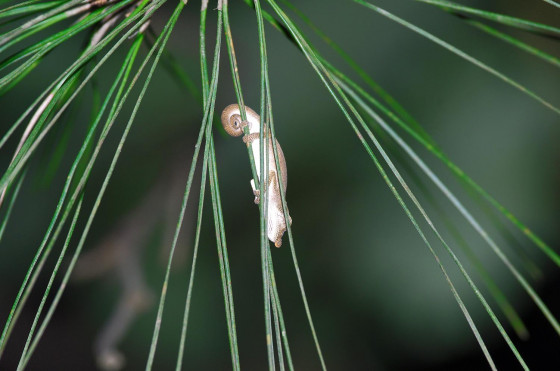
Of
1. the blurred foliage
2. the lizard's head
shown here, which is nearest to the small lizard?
the lizard's head

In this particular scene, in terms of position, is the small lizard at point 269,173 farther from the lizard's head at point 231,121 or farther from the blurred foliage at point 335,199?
the blurred foliage at point 335,199

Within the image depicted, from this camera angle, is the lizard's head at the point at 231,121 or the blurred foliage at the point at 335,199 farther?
the blurred foliage at the point at 335,199

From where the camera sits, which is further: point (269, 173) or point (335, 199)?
point (335, 199)

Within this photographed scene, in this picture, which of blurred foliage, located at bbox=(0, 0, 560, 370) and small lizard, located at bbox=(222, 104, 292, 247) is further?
blurred foliage, located at bbox=(0, 0, 560, 370)

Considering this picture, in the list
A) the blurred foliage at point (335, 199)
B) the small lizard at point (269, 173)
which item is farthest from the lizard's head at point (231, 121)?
the blurred foliage at point (335, 199)

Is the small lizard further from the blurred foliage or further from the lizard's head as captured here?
the blurred foliage

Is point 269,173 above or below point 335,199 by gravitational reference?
below

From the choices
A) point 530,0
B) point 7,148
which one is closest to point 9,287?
point 7,148

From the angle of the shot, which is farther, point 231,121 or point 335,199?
point 335,199

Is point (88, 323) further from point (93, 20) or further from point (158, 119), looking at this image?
point (93, 20)

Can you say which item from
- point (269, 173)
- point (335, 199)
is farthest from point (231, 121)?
point (335, 199)

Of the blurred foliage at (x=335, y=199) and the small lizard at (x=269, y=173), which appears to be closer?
the small lizard at (x=269, y=173)

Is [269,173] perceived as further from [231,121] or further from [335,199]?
[335,199]
